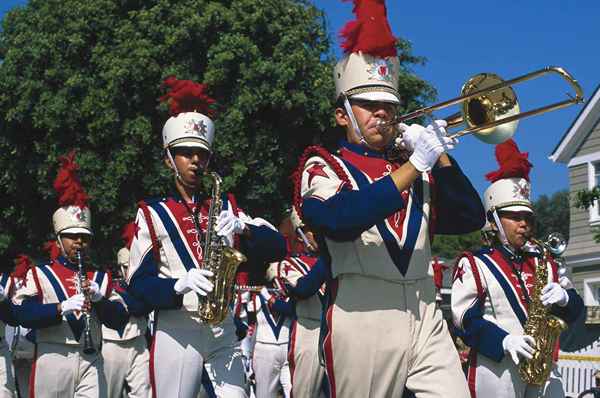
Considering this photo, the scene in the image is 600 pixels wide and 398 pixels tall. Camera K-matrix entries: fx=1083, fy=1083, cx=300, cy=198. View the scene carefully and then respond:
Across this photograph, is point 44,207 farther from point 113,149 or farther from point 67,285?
point 67,285

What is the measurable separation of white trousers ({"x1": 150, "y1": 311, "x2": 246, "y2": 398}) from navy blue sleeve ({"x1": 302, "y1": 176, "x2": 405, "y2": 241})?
200 cm

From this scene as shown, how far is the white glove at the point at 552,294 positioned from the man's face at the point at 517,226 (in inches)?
18.3

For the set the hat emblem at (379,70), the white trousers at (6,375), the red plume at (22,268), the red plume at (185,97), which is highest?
the red plume at (185,97)

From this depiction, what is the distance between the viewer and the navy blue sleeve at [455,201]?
575 cm

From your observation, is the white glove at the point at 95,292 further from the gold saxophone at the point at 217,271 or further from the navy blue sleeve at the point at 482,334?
the navy blue sleeve at the point at 482,334

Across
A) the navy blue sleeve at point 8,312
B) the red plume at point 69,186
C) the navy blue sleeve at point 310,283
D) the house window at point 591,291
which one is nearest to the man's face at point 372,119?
the navy blue sleeve at point 8,312

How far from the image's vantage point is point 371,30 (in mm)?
5734

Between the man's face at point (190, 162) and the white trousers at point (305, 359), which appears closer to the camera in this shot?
the man's face at point (190, 162)

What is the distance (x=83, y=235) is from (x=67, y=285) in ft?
2.04

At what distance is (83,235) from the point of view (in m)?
10.3

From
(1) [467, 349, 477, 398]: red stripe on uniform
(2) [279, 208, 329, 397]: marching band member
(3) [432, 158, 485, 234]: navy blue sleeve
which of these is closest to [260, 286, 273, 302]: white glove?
(2) [279, 208, 329, 397]: marching band member

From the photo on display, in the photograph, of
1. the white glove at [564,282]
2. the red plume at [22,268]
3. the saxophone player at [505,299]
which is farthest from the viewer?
the red plume at [22,268]

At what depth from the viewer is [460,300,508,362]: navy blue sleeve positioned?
25.7ft

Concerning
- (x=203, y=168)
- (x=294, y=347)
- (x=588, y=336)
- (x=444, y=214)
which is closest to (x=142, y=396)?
(x=294, y=347)
